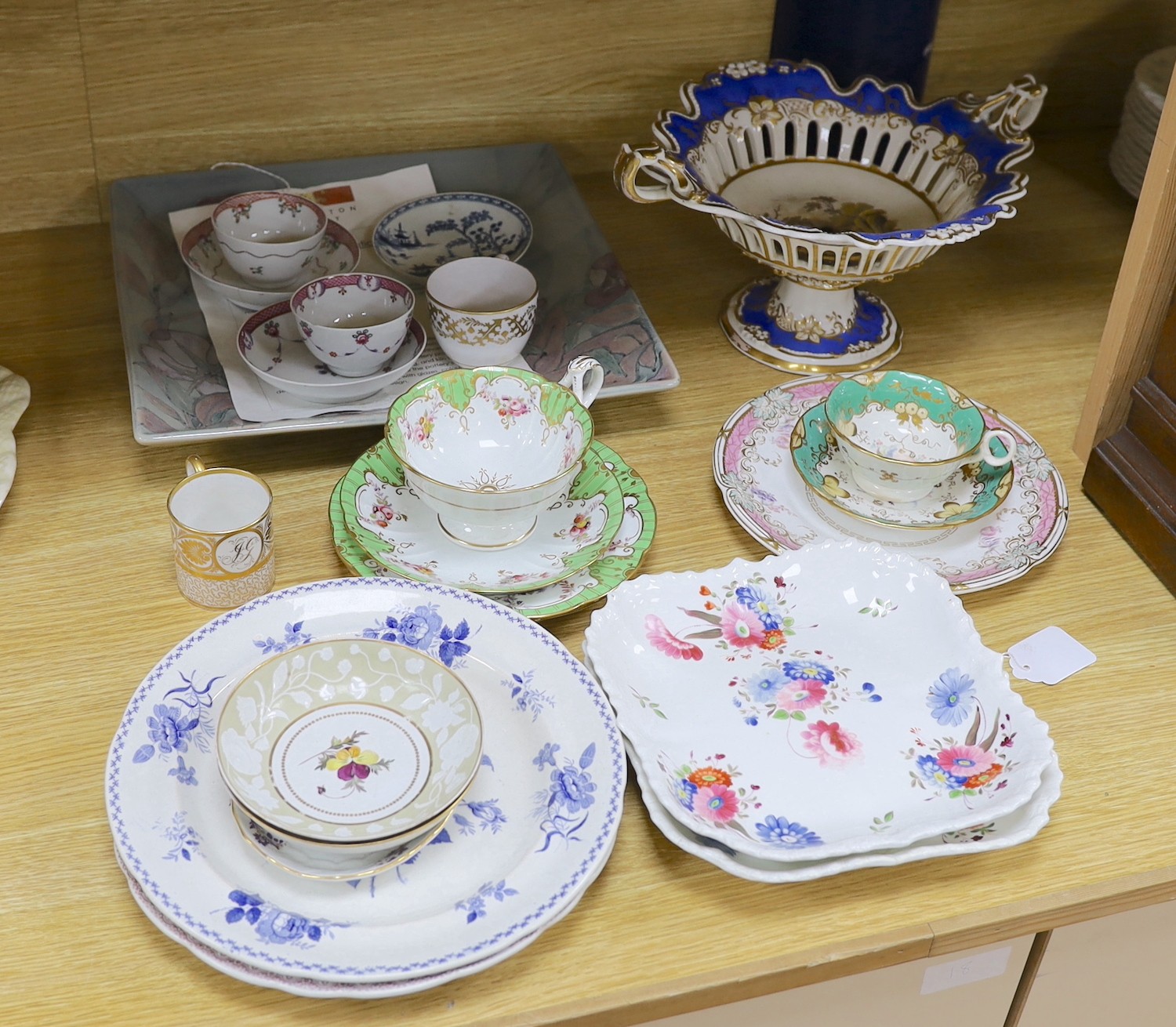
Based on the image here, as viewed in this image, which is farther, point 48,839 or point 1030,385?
point 1030,385

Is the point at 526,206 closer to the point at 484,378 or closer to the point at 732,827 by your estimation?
the point at 484,378

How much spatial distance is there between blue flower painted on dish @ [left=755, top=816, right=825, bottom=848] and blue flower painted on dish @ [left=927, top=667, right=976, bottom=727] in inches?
4.8

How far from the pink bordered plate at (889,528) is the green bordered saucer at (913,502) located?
0.01 meters

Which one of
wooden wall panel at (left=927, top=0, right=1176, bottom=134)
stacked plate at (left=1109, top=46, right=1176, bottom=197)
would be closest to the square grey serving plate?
wooden wall panel at (left=927, top=0, right=1176, bottom=134)

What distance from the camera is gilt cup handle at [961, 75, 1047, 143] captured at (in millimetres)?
1029

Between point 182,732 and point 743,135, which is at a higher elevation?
point 743,135

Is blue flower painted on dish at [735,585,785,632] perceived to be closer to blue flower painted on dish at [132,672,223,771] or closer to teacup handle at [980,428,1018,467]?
teacup handle at [980,428,1018,467]

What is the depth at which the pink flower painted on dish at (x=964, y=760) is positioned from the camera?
70cm

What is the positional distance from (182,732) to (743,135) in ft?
2.36

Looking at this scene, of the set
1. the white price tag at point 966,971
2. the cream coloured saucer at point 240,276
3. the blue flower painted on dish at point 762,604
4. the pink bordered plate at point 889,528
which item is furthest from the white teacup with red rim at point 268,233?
the white price tag at point 966,971

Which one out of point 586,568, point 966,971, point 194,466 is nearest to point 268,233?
point 194,466

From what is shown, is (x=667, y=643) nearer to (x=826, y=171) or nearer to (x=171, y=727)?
(x=171, y=727)

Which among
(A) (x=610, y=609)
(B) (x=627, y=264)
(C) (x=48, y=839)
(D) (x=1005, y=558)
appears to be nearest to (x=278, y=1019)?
(C) (x=48, y=839)

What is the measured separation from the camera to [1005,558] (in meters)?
0.85
